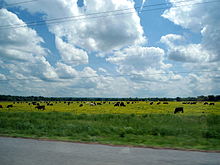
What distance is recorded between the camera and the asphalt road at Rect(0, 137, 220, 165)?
588 centimetres

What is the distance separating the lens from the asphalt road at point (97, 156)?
5.88 metres

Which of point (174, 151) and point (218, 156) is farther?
point (174, 151)

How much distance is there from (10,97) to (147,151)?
6567 inches

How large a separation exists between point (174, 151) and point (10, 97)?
549 ft

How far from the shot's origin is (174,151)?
7.30 m

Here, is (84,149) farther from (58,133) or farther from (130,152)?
(58,133)

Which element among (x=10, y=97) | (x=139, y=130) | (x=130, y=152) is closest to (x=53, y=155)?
(x=130, y=152)

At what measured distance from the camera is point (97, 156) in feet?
21.3

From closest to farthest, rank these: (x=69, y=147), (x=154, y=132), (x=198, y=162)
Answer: (x=198, y=162) < (x=69, y=147) < (x=154, y=132)

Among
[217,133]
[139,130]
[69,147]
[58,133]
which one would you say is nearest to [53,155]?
[69,147]

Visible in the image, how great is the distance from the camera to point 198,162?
5.97 meters

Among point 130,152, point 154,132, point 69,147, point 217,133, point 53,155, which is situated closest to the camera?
point 53,155

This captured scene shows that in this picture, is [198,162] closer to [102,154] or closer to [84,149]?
[102,154]

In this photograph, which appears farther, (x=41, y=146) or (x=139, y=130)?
(x=139, y=130)
